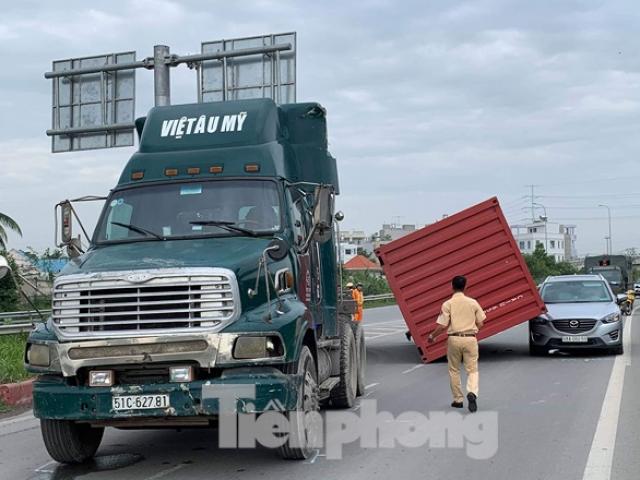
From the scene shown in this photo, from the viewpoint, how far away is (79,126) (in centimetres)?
1925

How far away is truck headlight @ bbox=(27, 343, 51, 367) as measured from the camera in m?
6.88

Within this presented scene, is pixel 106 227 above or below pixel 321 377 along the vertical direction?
above

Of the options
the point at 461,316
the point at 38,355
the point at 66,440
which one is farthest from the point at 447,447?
the point at 38,355

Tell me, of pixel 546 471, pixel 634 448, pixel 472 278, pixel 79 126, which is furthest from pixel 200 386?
pixel 79 126

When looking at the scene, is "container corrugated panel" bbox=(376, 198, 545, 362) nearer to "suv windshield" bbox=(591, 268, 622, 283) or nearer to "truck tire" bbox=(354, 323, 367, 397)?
"truck tire" bbox=(354, 323, 367, 397)

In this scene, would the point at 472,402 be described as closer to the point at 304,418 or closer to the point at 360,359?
the point at 360,359

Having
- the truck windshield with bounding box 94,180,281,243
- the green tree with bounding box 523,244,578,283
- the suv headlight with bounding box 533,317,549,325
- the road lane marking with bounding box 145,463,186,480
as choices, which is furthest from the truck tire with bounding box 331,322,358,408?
the green tree with bounding box 523,244,578,283

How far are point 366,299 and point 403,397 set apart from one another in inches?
1479

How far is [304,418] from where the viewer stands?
23.2 feet

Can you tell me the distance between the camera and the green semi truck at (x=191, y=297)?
6.58 metres

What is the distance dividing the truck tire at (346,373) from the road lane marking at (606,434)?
2890mm

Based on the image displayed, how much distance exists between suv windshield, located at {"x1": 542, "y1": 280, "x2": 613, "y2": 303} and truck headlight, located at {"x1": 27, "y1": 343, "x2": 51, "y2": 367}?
474 inches

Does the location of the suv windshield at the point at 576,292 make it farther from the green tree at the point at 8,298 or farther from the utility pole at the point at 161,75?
the green tree at the point at 8,298

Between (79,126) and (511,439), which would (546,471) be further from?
(79,126)
